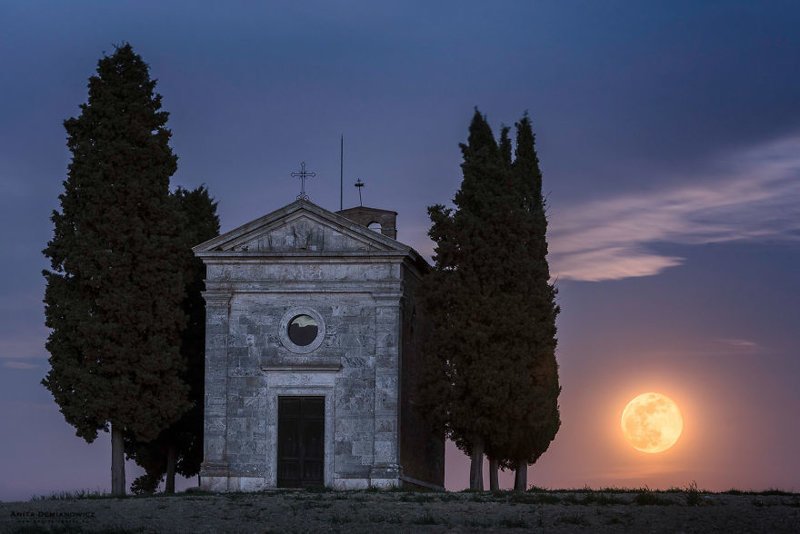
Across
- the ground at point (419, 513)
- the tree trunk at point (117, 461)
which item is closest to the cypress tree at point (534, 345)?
the ground at point (419, 513)

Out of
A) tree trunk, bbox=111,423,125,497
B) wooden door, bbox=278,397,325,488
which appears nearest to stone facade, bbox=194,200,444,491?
wooden door, bbox=278,397,325,488

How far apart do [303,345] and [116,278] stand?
19.0 feet

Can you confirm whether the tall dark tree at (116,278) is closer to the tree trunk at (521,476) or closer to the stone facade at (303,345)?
the stone facade at (303,345)

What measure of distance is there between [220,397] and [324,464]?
3707 mm

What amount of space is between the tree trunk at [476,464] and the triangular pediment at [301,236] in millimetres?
6077

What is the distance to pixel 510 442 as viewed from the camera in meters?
41.4

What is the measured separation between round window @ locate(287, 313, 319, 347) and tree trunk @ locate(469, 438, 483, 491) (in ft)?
18.9

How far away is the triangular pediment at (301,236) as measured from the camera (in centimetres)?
4119

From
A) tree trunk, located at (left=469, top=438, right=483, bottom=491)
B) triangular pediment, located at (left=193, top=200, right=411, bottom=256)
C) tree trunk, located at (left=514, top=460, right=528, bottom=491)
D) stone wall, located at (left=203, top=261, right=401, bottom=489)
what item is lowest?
tree trunk, located at (left=514, top=460, right=528, bottom=491)

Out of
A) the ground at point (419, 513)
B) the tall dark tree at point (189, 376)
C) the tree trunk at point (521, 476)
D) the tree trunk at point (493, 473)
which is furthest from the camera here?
the tree trunk at point (521, 476)

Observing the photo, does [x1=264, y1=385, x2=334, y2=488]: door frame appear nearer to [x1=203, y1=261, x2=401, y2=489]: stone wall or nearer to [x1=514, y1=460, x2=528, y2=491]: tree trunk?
Result: [x1=203, y1=261, x2=401, y2=489]: stone wall

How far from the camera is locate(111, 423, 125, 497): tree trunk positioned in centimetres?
4034

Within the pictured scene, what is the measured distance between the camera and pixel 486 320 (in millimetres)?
40688

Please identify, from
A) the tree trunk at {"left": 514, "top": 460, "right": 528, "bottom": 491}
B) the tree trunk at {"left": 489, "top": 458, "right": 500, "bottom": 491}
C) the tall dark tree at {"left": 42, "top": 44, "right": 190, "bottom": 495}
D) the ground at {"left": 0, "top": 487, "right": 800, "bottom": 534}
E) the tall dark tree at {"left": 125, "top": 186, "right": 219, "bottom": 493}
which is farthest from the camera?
the tree trunk at {"left": 514, "top": 460, "right": 528, "bottom": 491}
